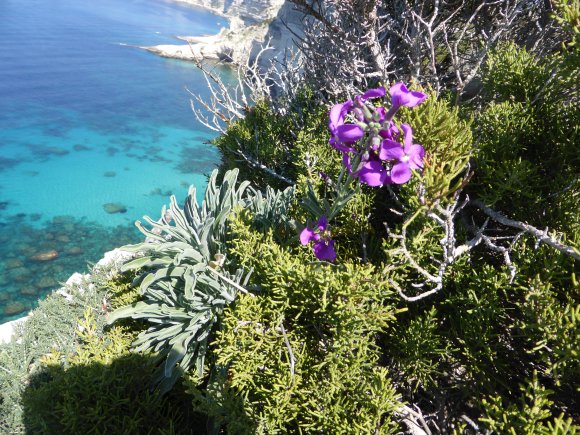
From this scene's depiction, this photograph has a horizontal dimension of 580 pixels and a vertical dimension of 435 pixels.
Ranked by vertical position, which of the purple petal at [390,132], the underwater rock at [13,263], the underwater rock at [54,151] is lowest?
the underwater rock at [13,263]

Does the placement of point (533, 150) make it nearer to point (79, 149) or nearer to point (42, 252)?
point (42, 252)

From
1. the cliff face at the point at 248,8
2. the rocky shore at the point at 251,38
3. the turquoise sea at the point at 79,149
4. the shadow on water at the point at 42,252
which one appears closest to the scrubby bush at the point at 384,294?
the turquoise sea at the point at 79,149

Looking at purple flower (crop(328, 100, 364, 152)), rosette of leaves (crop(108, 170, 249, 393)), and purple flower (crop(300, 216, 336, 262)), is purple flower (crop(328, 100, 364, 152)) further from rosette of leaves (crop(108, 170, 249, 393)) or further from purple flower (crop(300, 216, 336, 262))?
rosette of leaves (crop(108, 170, 249, 393))

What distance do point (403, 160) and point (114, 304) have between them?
2494 millimetres

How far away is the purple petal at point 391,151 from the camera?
110 cm

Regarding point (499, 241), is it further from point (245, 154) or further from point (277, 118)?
point (277, 118)

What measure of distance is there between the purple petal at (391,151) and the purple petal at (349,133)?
90mm

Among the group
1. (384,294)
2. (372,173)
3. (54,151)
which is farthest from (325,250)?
(54,151)

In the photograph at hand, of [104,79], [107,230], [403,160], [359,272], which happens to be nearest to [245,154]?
[359,272]

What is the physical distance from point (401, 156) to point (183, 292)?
1715mm

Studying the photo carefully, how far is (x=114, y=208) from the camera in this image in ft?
37.1

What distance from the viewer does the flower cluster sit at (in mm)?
1097

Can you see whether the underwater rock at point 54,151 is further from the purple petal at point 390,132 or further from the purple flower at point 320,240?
the purple petal at point 390,132

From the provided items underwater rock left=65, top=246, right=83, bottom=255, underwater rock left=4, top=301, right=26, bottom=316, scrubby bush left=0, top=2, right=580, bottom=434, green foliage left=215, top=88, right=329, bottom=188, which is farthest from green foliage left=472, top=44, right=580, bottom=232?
underwater rock left=65, top=246, right=83, bottom=255
